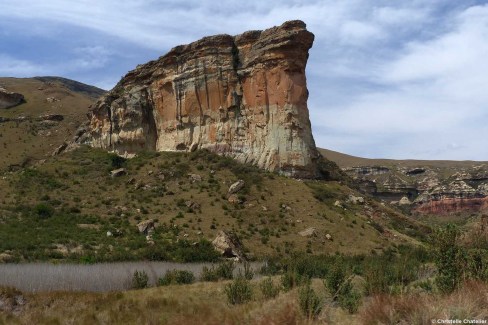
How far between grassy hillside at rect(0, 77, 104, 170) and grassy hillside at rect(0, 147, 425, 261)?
17.6 meters

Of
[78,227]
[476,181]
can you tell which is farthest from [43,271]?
[476,181]

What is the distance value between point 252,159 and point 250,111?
4.46m

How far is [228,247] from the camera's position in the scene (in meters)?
26.4

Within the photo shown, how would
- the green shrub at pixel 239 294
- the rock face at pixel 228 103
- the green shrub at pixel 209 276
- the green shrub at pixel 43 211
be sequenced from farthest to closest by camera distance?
the rock face at pixel 228 103 < the green shrub at pixel 43 211 < the green shrub at pixel 209 276 < the green shrub at pixel 239 294

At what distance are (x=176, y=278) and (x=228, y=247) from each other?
7724mm

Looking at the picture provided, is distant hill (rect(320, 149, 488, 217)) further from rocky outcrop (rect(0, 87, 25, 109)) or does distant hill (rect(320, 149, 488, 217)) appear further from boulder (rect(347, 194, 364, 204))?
rocky outcrop (rect(0, 87, 25, 109))

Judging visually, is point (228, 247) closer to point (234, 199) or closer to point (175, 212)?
point (175, 212)

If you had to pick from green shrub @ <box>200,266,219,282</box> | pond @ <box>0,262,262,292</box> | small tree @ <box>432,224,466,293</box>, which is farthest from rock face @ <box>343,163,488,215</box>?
small tree @ <box>432,224,466,293</box>

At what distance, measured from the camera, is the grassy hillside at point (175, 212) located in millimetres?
28156

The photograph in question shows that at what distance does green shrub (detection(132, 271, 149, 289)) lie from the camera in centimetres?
1784

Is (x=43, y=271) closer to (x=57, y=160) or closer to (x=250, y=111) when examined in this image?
(x=250, y=111)

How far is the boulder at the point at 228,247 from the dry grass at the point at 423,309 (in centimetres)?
1785

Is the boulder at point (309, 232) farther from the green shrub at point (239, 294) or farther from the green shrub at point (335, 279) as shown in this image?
the green shrub at point (239, 294)

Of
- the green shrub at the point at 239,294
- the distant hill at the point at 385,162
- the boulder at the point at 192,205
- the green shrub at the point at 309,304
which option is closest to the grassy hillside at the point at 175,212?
the boulder at the point at 192,205
